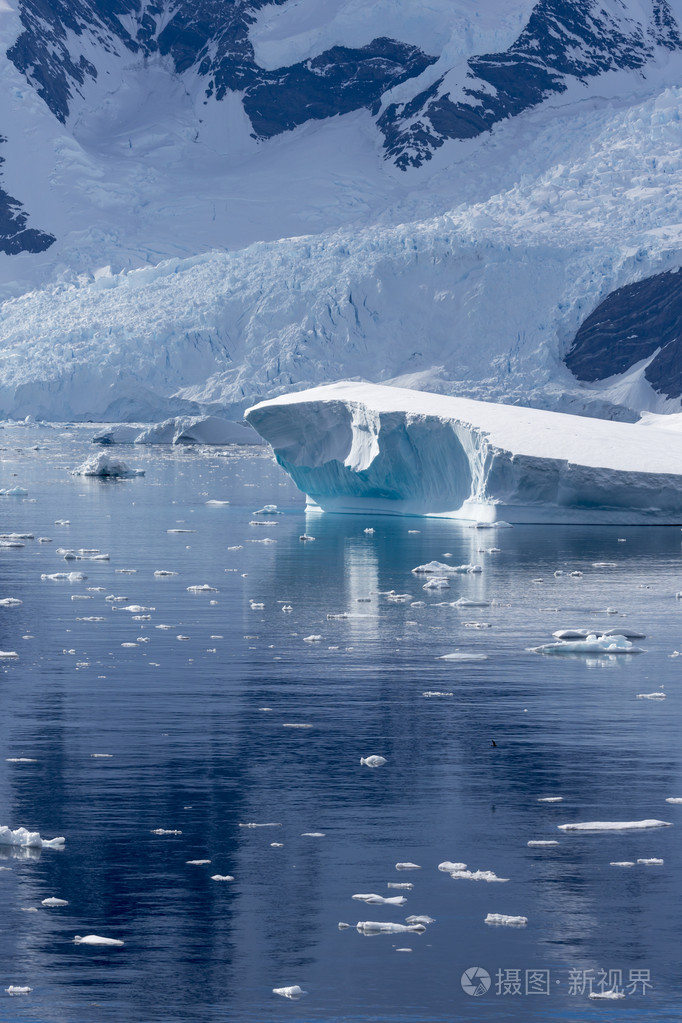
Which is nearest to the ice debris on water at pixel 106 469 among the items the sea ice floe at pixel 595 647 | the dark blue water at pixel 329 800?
the dark blue water at pixel 329 800

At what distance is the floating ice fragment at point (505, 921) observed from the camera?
17.3ft

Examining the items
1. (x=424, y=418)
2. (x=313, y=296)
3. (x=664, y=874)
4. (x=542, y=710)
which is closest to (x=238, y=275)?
Answer: (x=313, y=296)

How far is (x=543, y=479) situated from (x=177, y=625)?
366 inches

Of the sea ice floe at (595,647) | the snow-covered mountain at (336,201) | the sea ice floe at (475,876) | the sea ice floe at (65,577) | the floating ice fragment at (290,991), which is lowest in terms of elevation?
the floating ice fragment at (290,991)

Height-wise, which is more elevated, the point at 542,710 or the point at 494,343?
the point at 494,343

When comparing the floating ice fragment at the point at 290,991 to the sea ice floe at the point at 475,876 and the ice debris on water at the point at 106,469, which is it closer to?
the sea ice floe at the point at 475,876

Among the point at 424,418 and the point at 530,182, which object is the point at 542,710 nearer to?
the point at 424,418

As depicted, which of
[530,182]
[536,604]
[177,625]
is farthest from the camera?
[530,182]

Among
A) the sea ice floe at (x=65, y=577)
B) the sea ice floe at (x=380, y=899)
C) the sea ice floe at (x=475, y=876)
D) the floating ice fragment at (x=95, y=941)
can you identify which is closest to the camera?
the floating ice fragment at (x=95, y=941)

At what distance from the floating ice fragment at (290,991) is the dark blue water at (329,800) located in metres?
0.04

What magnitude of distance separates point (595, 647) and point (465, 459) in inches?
431

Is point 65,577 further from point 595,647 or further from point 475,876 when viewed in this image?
point 475,876

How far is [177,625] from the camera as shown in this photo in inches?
473

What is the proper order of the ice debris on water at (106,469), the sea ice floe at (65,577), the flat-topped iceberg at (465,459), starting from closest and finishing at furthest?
the sea ice floe at (65,577)
the flat-topped iceberg at (465,459)
the ice debris on water at (106,469)
